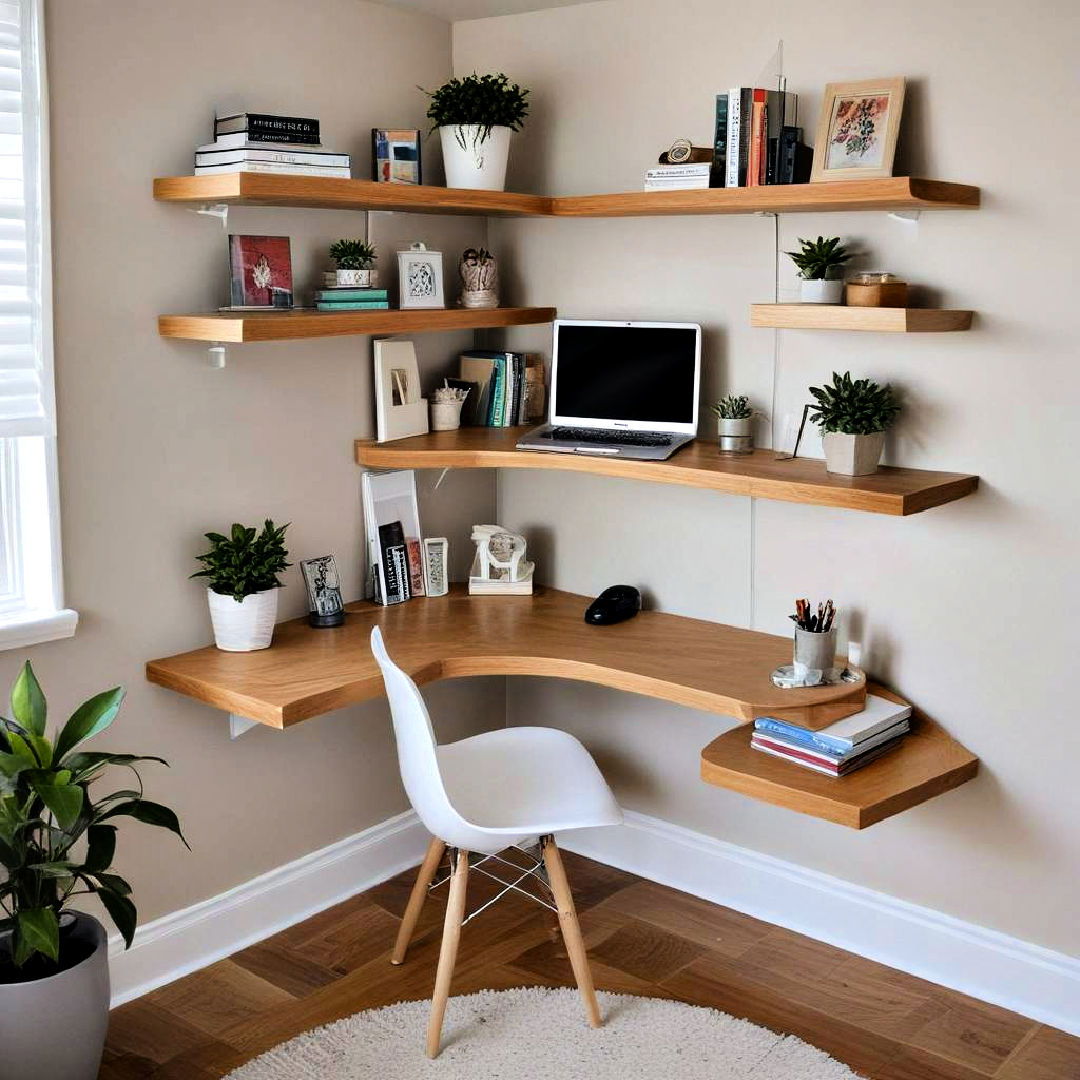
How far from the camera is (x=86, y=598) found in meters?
2.65

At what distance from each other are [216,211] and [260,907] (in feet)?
5.26

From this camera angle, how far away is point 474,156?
306 cm

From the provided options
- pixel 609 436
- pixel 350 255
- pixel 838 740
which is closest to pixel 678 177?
pixel 609 436

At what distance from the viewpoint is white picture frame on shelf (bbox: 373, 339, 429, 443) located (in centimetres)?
318

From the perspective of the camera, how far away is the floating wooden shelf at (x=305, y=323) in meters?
2.59

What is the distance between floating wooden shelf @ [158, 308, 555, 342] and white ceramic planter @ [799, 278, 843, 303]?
2.64 ft

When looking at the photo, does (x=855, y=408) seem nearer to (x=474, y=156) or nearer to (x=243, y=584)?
(x=474, y=156)

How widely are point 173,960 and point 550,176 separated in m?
2.10

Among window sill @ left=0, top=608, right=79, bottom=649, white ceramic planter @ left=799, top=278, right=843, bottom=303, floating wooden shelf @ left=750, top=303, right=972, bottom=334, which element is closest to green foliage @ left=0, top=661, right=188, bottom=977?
window sill @ left=0, top=608, right=79, bottom=649

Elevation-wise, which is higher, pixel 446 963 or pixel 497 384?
pixel 497 384

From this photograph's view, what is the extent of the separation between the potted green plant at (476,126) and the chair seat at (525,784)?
4.36ft

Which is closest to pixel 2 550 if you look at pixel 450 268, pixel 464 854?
pixel 464 854

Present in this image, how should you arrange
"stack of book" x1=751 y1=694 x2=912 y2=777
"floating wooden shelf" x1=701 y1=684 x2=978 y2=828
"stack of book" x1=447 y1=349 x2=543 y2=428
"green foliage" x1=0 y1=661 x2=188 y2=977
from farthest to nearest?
"stack of book" x1=447 y1=349 x2=543 y2=428
"stack of book" x1=751 y1=694 x2=912 y2=777
"floating wooden shelf" x1=701 y1=684 x2=978 y2=828
"green foliage" x1=0 y1=661 x2=188 y2=977

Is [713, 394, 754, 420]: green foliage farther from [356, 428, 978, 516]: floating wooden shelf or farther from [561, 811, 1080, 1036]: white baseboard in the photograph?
[561, 811, 1080, 1036]: white baseboard
